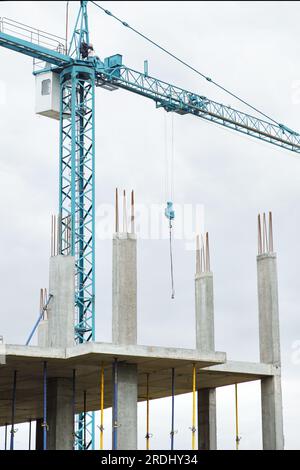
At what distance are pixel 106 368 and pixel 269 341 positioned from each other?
5.22 m

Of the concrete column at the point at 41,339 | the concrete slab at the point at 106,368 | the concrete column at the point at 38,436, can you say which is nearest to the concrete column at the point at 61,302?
the concrete slab at the point at 106,368

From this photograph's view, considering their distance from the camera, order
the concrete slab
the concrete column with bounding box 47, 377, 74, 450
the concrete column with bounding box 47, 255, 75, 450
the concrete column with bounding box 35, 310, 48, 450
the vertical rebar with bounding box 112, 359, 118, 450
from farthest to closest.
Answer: the concrete column with bounding box 35, 310, 48, 450
the concrete column with bounding box 47, 377, 74, 450
the concrete column with bounding box 47, 255, 75, 450
the vertical rebar with bounding box 112, 359, 118, 450
the concrete slab

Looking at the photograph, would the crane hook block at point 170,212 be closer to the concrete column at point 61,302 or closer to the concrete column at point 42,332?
the concrete column at point 42,332

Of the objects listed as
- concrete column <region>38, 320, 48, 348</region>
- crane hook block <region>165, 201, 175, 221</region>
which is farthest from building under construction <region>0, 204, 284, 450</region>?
crane hook block <region>165, 201, 175, 221</region>

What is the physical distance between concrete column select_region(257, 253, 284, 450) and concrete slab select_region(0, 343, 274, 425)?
370 mm

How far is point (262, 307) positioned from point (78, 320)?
1940 centimetres

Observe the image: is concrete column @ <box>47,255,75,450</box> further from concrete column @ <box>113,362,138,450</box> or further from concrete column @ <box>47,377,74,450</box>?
concrete column @ <box>47,377,74,450</box>

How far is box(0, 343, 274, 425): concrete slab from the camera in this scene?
2759 centimetres

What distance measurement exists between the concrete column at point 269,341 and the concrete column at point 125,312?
525 cm

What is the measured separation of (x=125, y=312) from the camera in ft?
→ 92.6

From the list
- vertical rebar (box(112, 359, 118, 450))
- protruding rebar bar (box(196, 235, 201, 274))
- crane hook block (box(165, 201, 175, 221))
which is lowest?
vertical rebar (box(112, 359, 118, 450))

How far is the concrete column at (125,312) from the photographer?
1107 inches

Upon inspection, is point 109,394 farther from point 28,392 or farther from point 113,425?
point 113,425

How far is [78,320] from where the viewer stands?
50875 millimetres
